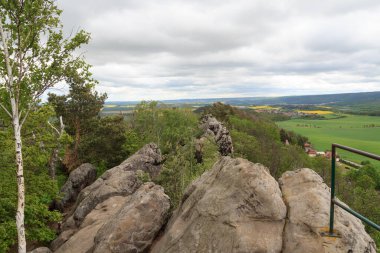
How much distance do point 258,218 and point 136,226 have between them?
575 cm

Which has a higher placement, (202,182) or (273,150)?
(202,182)

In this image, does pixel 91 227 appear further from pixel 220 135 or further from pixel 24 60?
pixel 220 135

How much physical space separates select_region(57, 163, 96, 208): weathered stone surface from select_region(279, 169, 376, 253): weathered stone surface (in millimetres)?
30613

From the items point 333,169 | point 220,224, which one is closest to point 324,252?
point 333,169

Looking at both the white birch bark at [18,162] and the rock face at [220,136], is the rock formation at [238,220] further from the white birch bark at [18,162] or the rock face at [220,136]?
the rock face at [220,136]

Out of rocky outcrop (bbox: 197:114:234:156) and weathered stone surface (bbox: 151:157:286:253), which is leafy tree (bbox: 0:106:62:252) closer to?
weathered stone surface (bbox: 151:157:286:253)

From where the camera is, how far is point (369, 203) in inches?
2280

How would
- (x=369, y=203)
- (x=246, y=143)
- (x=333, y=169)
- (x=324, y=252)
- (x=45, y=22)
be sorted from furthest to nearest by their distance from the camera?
(x=246, y=143) → (x=369, y=203) → (x=45, y=22) → (x=324, y=252) → (x=333, y=169)

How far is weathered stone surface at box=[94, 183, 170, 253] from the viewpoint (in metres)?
12.5

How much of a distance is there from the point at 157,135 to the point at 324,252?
2216 inches

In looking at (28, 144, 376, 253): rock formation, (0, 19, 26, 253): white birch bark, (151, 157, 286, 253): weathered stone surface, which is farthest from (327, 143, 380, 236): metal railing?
(0, 19, 26, 253): white birch bark

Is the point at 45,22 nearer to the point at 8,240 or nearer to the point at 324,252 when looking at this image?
the point at 8,240

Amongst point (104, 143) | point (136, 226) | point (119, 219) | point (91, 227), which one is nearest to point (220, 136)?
point (104, 143)

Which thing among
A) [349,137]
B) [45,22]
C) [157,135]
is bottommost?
[349,137]
